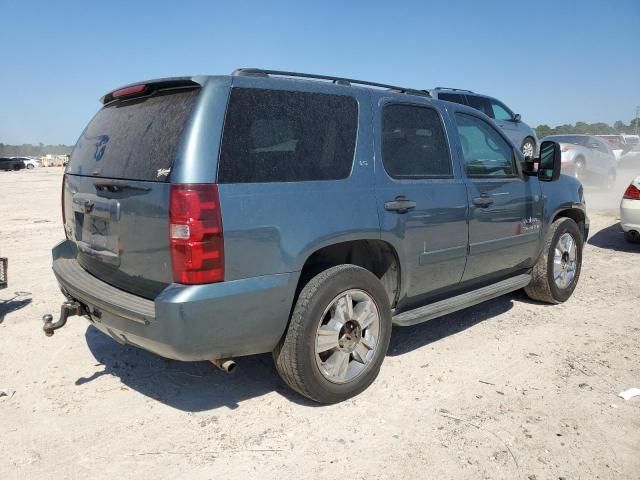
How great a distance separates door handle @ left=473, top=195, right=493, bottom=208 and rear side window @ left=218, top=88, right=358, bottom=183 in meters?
1.29

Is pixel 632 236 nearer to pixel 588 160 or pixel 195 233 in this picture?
pixel 195 233

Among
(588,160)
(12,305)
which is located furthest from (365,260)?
(588,160)

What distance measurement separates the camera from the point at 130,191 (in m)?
2.84

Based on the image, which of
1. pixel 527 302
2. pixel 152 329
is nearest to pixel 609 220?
pixel 527 302

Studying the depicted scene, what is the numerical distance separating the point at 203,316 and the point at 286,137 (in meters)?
1.12

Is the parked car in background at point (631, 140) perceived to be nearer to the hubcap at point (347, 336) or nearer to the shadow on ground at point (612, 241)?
the shadow on ground at point (612, 241)

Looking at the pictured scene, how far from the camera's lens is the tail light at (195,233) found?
2572 millimetres

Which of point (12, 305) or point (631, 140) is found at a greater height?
point (631, 140)

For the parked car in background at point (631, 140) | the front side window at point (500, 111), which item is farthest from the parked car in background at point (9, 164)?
the parked car in background at point (631, 140)

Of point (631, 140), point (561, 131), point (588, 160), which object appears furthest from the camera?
point (561, 131)

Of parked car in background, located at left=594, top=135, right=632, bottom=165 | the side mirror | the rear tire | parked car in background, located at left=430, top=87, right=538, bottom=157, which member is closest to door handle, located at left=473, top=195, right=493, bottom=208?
the side mirror

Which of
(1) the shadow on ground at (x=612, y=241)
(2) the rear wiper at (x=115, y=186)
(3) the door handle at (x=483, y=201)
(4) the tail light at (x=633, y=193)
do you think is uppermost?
(2) the rear wiper at (x=115, y=186)

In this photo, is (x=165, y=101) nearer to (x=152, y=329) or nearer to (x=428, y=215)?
(x=152, y=329)

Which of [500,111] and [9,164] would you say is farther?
[9,164]
